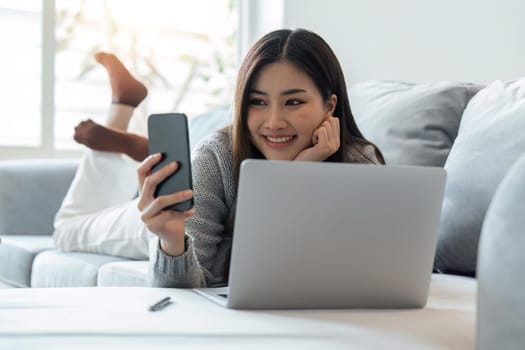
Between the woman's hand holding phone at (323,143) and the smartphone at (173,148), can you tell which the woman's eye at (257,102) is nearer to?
the woman's hand holding phone at (323,143)

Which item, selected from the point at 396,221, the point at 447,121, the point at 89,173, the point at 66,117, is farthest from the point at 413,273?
the point at 66,117

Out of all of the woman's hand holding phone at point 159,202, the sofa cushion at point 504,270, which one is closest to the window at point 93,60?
the woman's hand holding phone at point 159,202

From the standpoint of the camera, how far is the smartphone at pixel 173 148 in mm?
1047

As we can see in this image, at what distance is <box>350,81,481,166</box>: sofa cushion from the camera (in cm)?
174

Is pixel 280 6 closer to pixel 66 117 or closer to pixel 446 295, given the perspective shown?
pixel 66 117

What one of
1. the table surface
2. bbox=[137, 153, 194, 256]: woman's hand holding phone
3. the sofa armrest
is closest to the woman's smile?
bbox=[137, 153, 194, 256]: woman's hand holding phone

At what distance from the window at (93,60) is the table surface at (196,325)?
2454 mm

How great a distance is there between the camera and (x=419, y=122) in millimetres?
1768

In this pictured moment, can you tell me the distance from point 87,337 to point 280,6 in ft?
9.69

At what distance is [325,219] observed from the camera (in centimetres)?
96

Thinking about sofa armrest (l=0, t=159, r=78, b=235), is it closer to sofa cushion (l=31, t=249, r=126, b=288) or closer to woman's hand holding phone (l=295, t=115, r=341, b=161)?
sofa cushion (l=31, t=249, r=126, b=288)

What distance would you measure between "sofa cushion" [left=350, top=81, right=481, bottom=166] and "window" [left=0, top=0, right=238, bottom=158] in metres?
1.97

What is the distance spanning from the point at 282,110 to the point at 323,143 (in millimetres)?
96

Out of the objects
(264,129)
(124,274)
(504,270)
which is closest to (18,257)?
(124,274)
